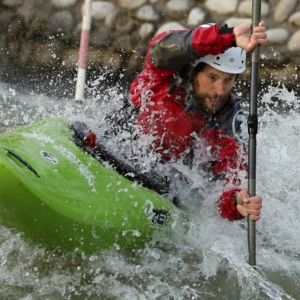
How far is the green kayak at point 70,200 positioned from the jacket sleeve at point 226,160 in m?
0.34

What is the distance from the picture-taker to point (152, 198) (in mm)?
3234

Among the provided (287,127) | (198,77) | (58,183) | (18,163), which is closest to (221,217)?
(198,77)

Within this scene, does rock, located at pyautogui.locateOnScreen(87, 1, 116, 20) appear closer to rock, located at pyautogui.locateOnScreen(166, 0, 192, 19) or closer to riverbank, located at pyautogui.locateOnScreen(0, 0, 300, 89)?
riverbank, located at pyautogui.locateOnScreen(0, 0, 300, 89)

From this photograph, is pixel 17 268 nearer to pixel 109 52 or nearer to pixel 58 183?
pixel 58 183

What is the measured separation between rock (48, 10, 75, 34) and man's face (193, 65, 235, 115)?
4.63 metres

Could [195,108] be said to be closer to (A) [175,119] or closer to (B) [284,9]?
(A) [175,119]

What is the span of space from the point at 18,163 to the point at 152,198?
0.83 m

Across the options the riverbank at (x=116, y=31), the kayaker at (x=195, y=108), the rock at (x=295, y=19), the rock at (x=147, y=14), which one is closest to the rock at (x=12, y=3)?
the riverbank at (x=116, y=31)

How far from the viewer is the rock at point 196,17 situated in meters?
7.08

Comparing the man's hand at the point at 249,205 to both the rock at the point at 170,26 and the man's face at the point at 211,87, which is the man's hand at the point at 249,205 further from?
the rock at the point at 170,26

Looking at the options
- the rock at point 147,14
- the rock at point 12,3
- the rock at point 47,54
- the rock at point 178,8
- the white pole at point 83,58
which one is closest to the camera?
the white pole at point 83,58

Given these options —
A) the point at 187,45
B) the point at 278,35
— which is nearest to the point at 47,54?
the point at 278,35

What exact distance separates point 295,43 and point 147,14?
1.91 metres

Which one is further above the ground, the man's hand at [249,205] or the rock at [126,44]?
the rock at [126,44]
